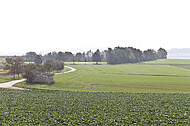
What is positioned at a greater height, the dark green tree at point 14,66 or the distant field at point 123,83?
the dark green tree at point 14,66

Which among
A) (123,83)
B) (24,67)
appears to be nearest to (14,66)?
(24,67)

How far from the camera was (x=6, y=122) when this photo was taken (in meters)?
20.4

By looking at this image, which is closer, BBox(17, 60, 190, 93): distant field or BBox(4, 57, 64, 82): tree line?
BBox(17, 60, 190, 93): distant field

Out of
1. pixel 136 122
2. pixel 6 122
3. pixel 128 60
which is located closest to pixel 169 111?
pixel 136 122

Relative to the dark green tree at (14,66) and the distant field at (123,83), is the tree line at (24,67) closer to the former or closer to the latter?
the dark green tree at (14,66)

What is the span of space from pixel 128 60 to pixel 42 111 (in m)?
176

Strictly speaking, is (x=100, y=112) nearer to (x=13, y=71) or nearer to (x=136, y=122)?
(x=136, y=122)

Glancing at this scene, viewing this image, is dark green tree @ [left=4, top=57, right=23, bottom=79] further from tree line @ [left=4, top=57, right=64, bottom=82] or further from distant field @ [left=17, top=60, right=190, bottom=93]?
distant field @ [left=17, top=60, right=190, bottom=93]

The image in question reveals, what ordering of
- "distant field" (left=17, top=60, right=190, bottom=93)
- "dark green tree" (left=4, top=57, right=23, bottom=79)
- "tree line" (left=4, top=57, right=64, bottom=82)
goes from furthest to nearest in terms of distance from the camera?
1. "dark green tree" (left=4, top=57, right=23, bottom=79)
2. "tree line" (left=4, top=57, right=64, bottom=82)
3. "distant field" (left=17, top=60, right=190, bottom=93)

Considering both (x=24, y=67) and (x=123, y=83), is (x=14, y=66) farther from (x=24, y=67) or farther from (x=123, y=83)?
(x=123, y=83)

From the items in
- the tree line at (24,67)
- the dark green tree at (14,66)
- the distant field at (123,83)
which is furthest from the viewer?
the dark green tree at (14,66)

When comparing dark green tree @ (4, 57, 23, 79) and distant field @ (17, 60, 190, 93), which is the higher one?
dark green tree @ (4, 57, 23, 79)

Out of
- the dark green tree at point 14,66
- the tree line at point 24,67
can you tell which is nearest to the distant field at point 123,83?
the tree line at point 24,67

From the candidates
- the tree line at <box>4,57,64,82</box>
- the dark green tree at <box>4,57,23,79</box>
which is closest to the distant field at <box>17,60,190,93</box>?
the tree line at <box>4,57,64,82</box>
